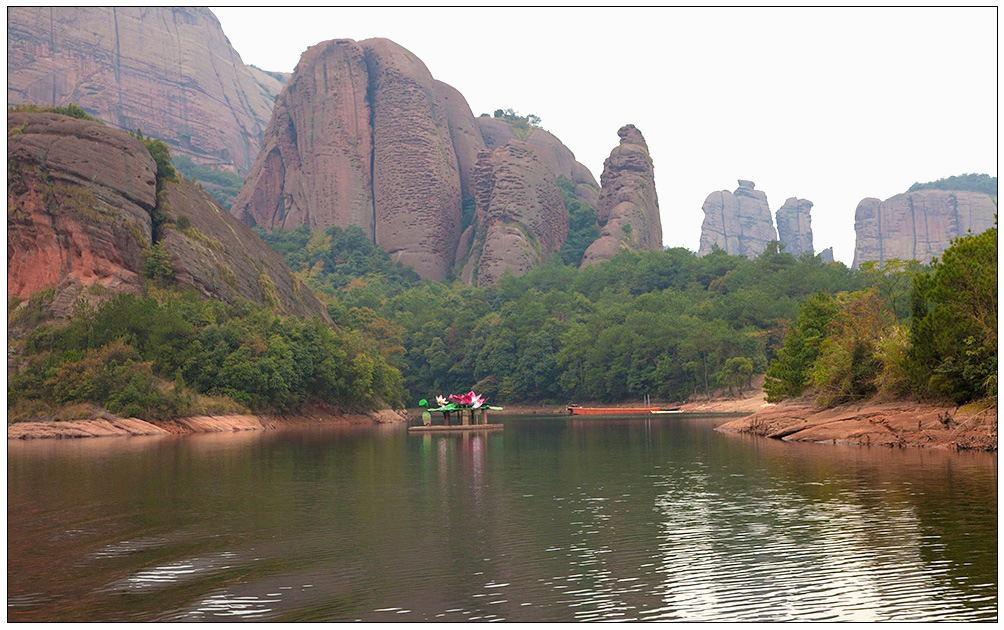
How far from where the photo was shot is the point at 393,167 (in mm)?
139625

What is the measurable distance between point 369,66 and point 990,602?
144178mm

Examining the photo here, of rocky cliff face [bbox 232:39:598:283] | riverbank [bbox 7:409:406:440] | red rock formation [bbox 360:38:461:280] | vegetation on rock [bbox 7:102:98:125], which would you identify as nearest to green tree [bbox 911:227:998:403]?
riverbank [bbox 7:409:406:440]

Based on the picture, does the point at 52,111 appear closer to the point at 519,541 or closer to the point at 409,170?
the point at 409,170

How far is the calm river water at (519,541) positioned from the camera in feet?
38.0

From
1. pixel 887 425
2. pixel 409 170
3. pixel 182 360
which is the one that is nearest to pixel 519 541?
pixel 887 425

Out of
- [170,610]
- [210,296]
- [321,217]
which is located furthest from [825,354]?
[321,217]

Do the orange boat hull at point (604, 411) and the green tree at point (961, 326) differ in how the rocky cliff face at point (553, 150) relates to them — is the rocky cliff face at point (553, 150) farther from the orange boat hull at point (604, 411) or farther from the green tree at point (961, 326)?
the green tree at point (961, 326)

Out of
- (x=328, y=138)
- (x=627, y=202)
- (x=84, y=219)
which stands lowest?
(x=84, y=219)

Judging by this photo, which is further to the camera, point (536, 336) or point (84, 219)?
point (536, 336)

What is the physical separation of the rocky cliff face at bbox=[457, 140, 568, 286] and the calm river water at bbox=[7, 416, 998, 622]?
103185 mm

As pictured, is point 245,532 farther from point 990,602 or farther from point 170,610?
point 990,602

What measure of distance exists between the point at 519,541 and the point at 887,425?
22.1 metres

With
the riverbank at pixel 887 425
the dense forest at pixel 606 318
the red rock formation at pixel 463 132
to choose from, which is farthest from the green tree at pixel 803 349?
the red rock formation at pixel 463 132

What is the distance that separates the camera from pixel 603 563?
552 inches
